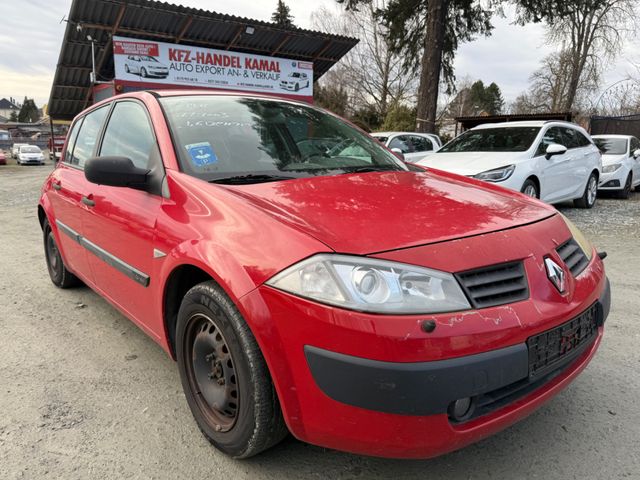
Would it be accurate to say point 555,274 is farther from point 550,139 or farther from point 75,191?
point 550,139

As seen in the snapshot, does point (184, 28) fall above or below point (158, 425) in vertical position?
above

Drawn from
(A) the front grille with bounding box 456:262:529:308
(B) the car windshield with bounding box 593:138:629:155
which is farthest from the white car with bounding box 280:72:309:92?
(A) the front grille with bounding box 456:262:529:308

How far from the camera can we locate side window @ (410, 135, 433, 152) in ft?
37.7

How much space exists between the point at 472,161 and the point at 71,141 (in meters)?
5.21

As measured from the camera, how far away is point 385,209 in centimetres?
200

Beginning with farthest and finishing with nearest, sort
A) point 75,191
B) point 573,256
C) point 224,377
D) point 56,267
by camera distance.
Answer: point 56,267 < point 75,191 < point 573,256 < point 224,377

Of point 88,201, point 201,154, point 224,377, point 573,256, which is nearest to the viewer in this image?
point 224,377

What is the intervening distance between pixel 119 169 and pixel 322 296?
1.30 meters

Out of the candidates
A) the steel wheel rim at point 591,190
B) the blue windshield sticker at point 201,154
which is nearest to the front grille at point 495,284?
the blue windshield sticker at point 201,154

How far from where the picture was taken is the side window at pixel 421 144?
11.5 meters

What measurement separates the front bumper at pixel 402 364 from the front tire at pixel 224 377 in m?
0.10

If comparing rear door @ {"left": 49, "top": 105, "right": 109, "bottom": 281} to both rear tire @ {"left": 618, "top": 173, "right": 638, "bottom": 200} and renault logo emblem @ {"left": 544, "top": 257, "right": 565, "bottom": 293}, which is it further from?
rear tire @ {"left": 618, "top": 173, "right": 638, "bottom": 200}

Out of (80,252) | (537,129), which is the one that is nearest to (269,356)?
(80,252)

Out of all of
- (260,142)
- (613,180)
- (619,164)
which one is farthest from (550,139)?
(260,142)
